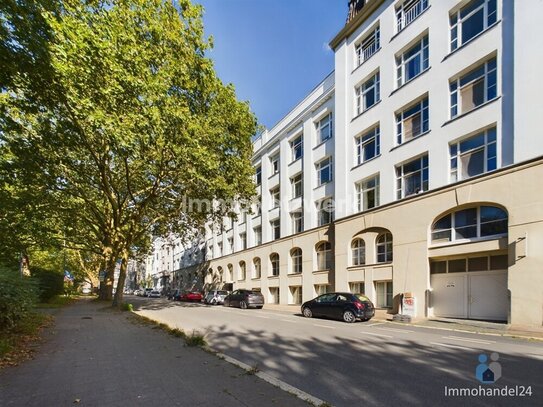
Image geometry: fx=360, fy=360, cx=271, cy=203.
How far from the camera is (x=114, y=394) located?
5301 millimetres

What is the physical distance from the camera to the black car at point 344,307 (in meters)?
16.5

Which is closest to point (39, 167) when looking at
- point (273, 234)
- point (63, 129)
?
point (63, 129)

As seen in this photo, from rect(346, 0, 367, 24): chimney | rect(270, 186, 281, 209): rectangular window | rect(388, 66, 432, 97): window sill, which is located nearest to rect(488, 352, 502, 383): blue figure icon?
rect(388, 66, 432, 97): window sill

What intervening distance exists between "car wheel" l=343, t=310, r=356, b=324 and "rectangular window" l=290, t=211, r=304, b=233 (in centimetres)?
1232

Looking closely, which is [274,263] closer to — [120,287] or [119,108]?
[120,287]

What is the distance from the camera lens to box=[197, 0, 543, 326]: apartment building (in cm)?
1426

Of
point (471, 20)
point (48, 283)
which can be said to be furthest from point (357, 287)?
point (48, 283)

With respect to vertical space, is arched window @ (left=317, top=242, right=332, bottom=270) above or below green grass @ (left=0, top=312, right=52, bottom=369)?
above

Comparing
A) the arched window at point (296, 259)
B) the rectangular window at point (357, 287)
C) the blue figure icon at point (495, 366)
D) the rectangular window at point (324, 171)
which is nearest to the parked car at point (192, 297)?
the arched window at point (296, 259)

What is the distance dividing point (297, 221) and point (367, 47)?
547 inches

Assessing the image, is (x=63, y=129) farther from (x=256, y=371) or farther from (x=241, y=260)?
(x=241, y=260)

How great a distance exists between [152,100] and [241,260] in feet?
85.0

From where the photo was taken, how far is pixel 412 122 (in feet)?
64.3

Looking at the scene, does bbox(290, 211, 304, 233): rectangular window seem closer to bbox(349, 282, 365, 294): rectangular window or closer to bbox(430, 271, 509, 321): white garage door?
bbox(349, 282, 365, 294): rectangular window
